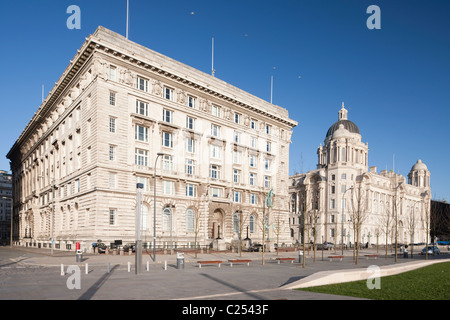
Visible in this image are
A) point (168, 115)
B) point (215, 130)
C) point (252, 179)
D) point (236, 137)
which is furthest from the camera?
point (252, 179)

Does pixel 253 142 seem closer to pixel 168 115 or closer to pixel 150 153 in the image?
pixel 168 115

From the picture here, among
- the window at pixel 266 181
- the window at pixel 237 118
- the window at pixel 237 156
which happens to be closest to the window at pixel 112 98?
the window at pixel 237 156

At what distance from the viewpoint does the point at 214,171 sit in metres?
64.4

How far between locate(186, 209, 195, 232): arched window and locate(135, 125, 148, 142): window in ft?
41.6

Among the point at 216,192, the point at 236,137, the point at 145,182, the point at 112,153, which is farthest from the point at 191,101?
the point at 112,153

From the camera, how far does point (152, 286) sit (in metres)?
17.9

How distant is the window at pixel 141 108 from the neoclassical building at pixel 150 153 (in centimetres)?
14

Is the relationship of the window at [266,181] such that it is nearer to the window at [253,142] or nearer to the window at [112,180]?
the window at [253,142]

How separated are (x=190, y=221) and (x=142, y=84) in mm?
21008

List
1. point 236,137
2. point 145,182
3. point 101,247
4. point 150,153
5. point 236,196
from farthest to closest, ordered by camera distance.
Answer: point 236,137
point 236,196
point 150,153
point 145,182
point 101,247

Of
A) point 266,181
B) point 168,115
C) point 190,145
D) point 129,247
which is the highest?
point 168,115

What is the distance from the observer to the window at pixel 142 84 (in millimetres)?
54594

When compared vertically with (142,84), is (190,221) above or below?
below

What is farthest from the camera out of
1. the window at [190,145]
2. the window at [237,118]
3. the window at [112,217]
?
the window at [237,118]
